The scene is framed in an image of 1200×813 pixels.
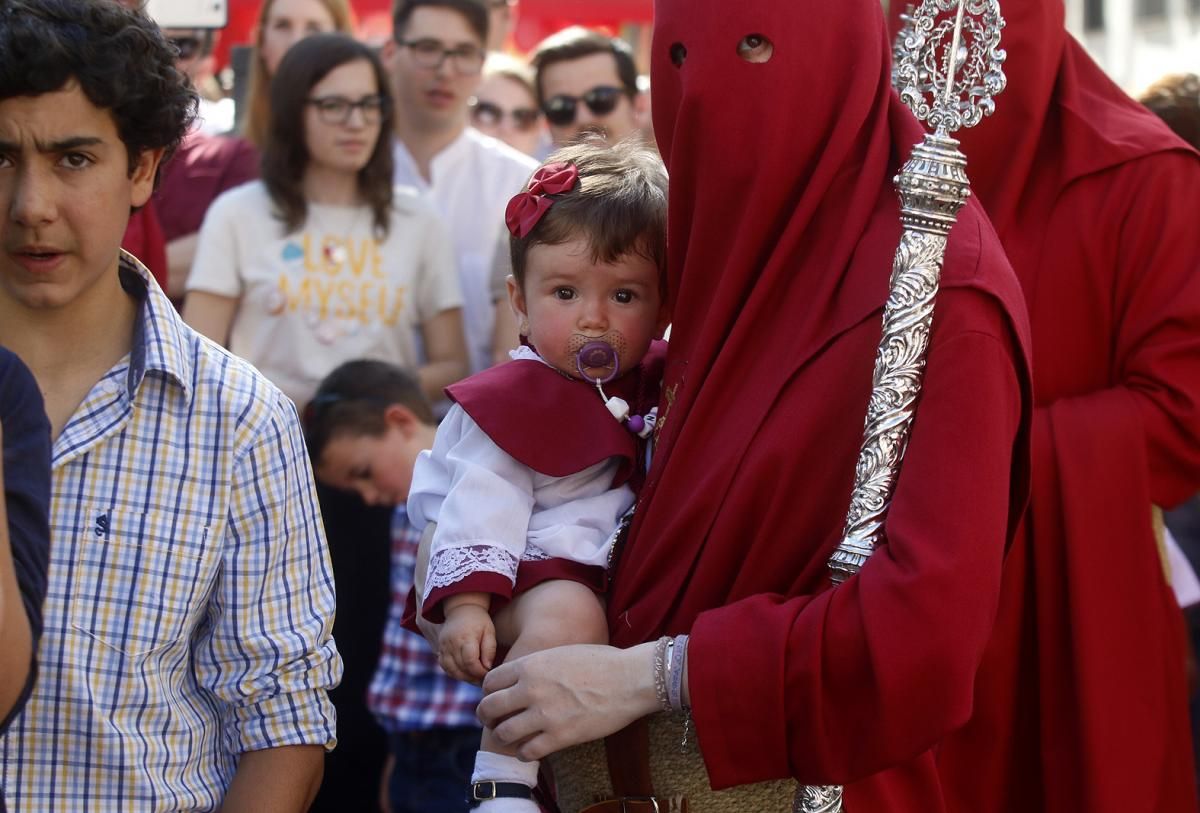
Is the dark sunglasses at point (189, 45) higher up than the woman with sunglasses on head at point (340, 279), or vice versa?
the dark sunglasses at point (189, 45)

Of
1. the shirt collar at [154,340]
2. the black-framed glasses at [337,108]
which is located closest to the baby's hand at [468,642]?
the shirt collar at [154,340]

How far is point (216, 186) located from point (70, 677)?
3218 mm

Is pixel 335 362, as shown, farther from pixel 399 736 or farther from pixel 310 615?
pixel 310 615

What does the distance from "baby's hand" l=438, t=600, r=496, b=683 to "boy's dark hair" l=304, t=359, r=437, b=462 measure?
201 centimetres

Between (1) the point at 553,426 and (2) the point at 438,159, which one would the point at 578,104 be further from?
(1) the point at 553,426

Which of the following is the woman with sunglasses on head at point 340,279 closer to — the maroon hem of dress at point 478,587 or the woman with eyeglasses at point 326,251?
the woman with eyeglasses at point 326,251

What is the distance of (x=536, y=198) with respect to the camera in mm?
2850

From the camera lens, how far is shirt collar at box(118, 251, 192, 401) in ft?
8.48

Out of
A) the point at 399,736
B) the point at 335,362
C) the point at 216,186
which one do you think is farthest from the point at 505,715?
the point at 216,186

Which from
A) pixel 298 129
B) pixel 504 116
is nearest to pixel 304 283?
pixel 298 129

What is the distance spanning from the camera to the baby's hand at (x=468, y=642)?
2.64 metres

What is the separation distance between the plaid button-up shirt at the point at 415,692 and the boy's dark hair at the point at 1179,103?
2302mm

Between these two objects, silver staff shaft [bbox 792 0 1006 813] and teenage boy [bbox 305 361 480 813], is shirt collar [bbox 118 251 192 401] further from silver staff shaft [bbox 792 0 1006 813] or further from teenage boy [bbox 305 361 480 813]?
teenage boy [bbox 305 361 480 813]

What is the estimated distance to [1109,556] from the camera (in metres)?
3.25
